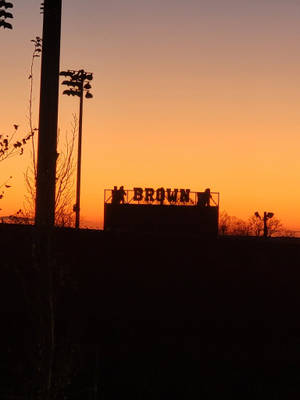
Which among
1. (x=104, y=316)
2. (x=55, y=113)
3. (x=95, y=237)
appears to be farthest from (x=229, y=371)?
(x=55, y=113)

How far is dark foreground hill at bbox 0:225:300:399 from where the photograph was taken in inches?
901

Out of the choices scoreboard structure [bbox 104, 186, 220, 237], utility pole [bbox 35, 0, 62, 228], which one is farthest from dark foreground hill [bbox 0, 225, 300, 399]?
scoreboard structure [bbox 104, 186, 220, 237]

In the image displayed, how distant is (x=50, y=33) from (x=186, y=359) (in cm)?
1168

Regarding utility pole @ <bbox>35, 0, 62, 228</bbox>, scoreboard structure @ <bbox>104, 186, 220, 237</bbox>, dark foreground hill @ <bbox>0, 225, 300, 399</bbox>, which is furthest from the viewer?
scoreboard structure @ <bbox>104, 186, 220, 237</bbox>

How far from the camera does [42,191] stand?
1448 centimetres

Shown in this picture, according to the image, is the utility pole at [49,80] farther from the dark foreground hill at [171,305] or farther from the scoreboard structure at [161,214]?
the scoreboard structure at [161,214]

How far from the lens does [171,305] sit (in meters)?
25.6

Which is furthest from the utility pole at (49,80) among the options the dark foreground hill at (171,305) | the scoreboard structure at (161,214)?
the scoreboard structure at (161,214)

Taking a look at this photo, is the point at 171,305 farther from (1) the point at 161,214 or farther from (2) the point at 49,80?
(1) the point at 161,214

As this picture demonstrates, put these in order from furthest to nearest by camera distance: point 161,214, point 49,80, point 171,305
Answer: point 161,214, point 171,305, point 49,80

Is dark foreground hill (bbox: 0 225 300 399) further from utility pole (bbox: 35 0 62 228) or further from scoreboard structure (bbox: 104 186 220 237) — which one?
scoreboard structure (bbox: 104 186 220 237)

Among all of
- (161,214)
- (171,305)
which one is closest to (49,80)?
(171,305)

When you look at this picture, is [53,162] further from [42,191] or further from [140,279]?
[140,279]

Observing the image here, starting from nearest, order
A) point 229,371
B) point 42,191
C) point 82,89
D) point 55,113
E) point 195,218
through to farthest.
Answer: point 42,191 < point 55,113 < point 229,371 < point 82,89 < point 195,218
